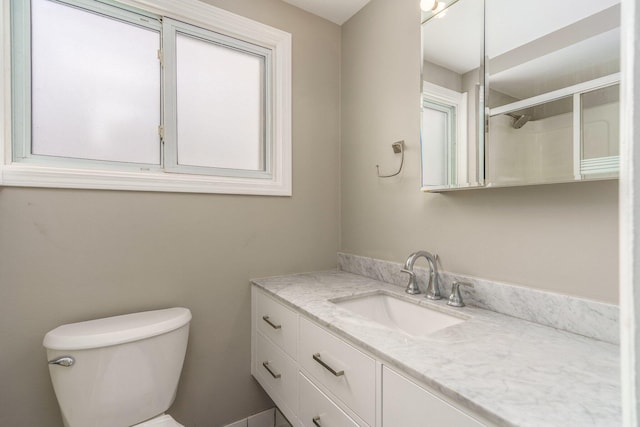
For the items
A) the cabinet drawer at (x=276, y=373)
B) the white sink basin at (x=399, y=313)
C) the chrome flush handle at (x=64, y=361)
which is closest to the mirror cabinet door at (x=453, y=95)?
the white sink basin at (x=399, y=313)

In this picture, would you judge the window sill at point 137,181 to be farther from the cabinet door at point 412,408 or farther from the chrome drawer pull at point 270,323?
the cabinet door at point 412,408

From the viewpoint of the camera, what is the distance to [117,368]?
114 centimetres

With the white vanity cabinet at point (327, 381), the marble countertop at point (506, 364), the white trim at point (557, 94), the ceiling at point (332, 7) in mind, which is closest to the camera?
the marble countertop at point (506, 364)

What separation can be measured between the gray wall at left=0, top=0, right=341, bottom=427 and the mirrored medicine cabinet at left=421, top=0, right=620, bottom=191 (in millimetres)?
725

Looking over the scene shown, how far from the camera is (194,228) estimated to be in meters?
1.50

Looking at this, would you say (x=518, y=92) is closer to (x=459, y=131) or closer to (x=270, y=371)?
(x=459, y=131)

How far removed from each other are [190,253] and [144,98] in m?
0.77

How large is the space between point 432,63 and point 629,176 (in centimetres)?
128

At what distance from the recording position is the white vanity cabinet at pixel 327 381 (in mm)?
736

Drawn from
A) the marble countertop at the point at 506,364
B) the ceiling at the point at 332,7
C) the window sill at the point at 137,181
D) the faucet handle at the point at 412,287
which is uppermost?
the ceiling at the point at 332,7

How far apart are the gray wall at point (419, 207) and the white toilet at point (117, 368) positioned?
1.09m

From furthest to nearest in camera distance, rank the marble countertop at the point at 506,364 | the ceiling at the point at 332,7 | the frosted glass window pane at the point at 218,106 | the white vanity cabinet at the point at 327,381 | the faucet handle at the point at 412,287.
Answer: the ceiling at the point at 332,7
the frosted glass window pane at the point at 218,106
the faucet handle at the point at 412,287
the white vanity cabinet at the point at 327,381
the marble countertop at the point at 506,364

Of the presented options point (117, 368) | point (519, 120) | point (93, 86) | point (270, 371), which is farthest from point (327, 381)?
point (93, 86)

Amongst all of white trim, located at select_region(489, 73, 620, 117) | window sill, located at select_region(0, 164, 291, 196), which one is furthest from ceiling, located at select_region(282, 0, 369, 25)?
white trim, located at select_region(489, 73, 620, 117)
